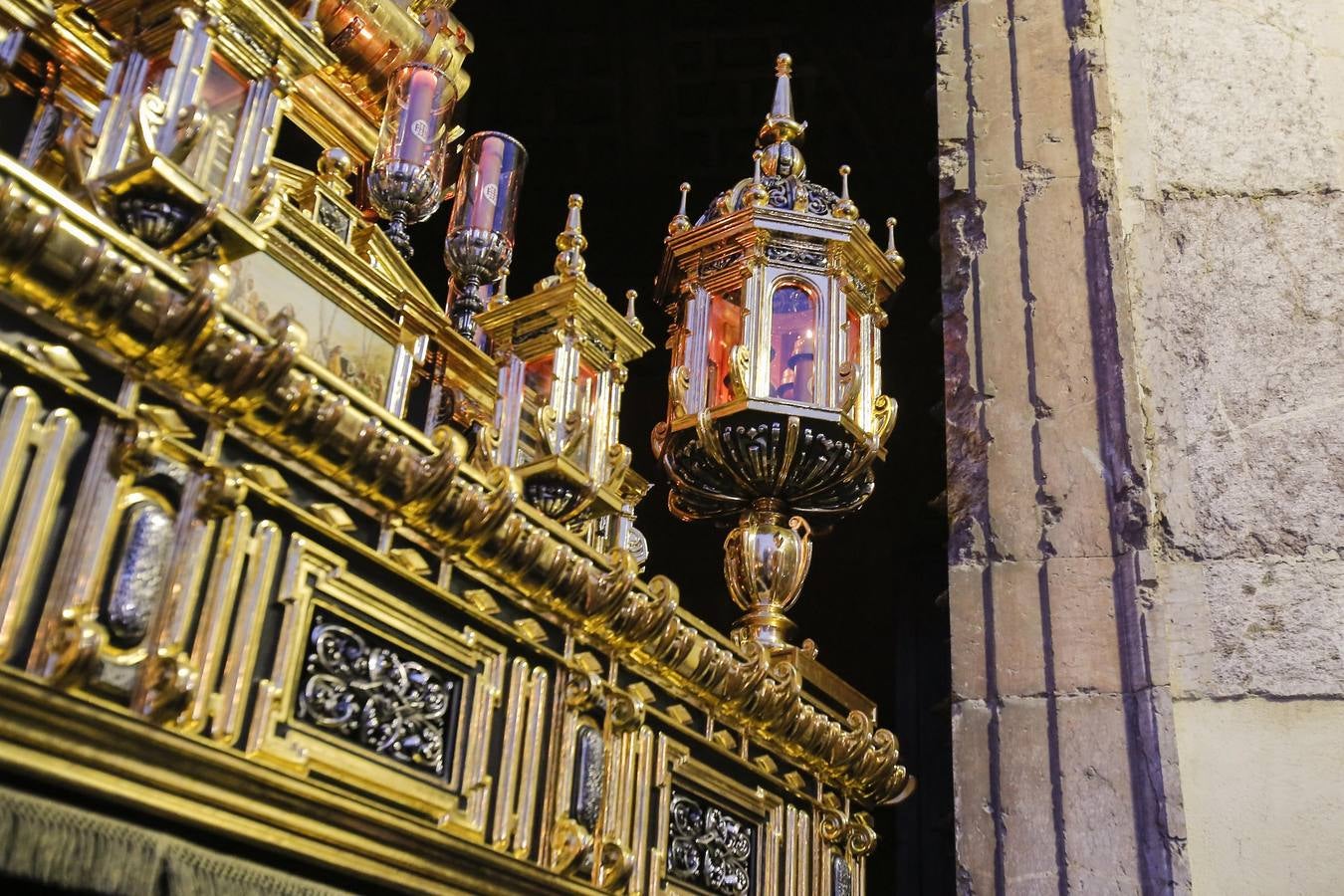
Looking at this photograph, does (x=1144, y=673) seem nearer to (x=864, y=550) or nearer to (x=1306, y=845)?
(x=1306, y=845)

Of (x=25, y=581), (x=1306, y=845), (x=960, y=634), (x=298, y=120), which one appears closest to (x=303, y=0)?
(x=298, y=120)

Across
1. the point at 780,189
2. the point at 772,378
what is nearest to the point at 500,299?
the point at 772,378

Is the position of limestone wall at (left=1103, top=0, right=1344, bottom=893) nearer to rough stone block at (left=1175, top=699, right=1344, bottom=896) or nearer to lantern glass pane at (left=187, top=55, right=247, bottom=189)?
rough stone block at (left=1175, top=699, right=1344, bottom=896)

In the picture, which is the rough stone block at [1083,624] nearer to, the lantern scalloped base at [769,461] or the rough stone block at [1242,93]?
the lantern scalloped base at [769,461]

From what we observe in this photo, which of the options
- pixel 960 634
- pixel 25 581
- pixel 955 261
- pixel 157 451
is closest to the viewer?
pixel 25 581

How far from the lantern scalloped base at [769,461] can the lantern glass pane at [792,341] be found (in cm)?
9

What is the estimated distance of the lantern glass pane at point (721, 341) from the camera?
284 centimetres

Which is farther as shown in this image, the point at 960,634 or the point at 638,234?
the point at 638,234

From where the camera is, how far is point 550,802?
1.85m

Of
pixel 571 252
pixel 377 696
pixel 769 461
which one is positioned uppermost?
pixel 571 252

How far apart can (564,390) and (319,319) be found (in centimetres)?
45

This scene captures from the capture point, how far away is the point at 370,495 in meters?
1.68

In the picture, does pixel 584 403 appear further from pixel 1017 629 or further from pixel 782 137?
pixel 782 137

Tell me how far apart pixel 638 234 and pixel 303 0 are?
439 centimetres
